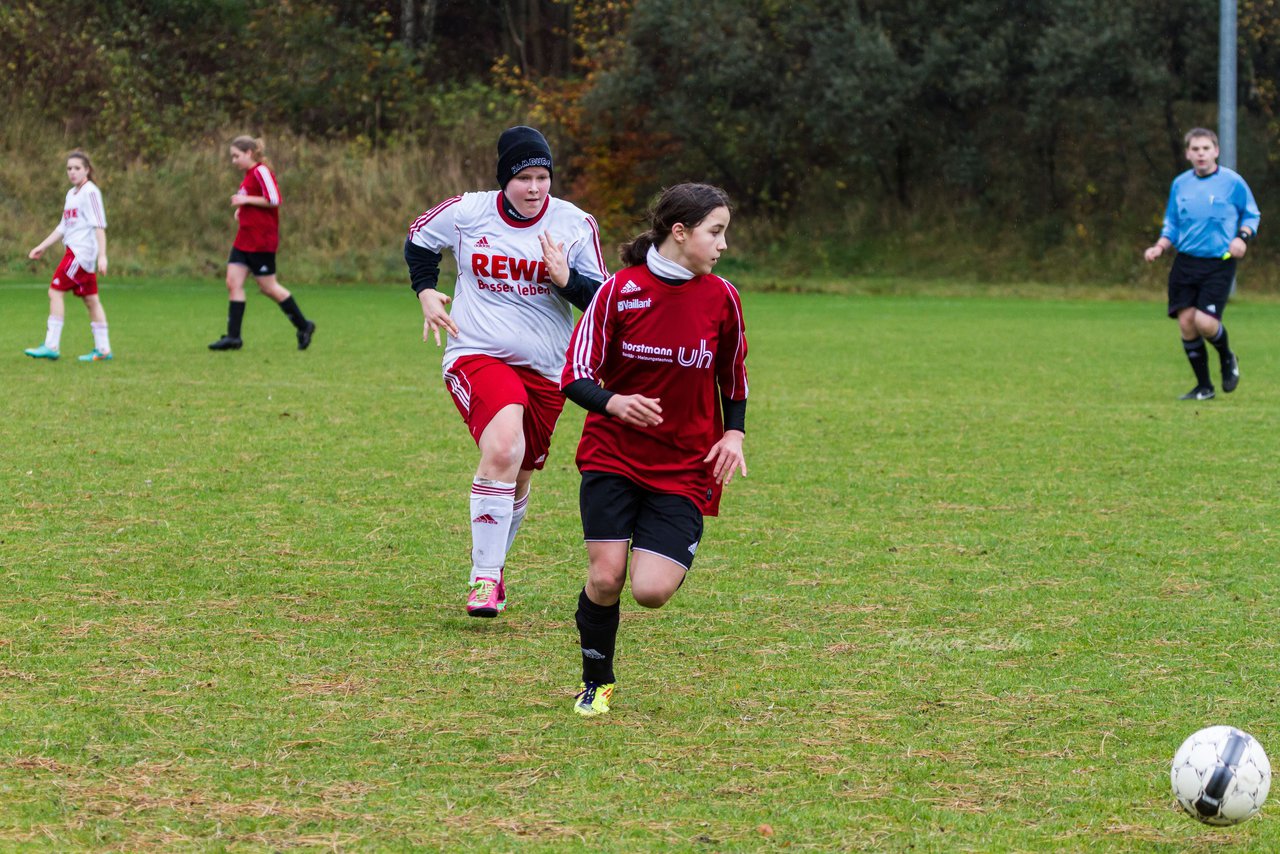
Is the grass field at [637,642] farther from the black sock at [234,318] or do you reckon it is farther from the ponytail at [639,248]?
the black sock at [234,318]

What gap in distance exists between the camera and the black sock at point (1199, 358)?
12578 millimetres

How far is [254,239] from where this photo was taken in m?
15.3

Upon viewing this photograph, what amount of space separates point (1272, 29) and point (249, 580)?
94.7 feet

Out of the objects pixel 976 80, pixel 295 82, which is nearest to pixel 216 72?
pixel 295 82

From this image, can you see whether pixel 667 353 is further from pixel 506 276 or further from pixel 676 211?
pixel 506 276

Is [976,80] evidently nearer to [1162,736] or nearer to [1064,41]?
[1064,41]

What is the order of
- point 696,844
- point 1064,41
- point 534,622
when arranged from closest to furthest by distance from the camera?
point 696,844 → point 534,622 → point 1064,41

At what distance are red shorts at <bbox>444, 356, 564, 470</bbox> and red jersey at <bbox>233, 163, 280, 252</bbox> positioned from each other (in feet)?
30.6

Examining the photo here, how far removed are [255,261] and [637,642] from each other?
35.1 feet

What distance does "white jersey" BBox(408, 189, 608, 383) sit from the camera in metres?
5.95

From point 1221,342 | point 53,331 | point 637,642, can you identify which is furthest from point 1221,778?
point 53,331

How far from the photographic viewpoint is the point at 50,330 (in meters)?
14.4

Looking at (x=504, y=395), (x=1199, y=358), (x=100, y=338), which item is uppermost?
(x=504, y=395)

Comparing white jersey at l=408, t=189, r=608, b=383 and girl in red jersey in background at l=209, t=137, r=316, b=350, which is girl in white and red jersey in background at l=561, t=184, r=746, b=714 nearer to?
white jersey at l=408, t=189, r=608, b=383
